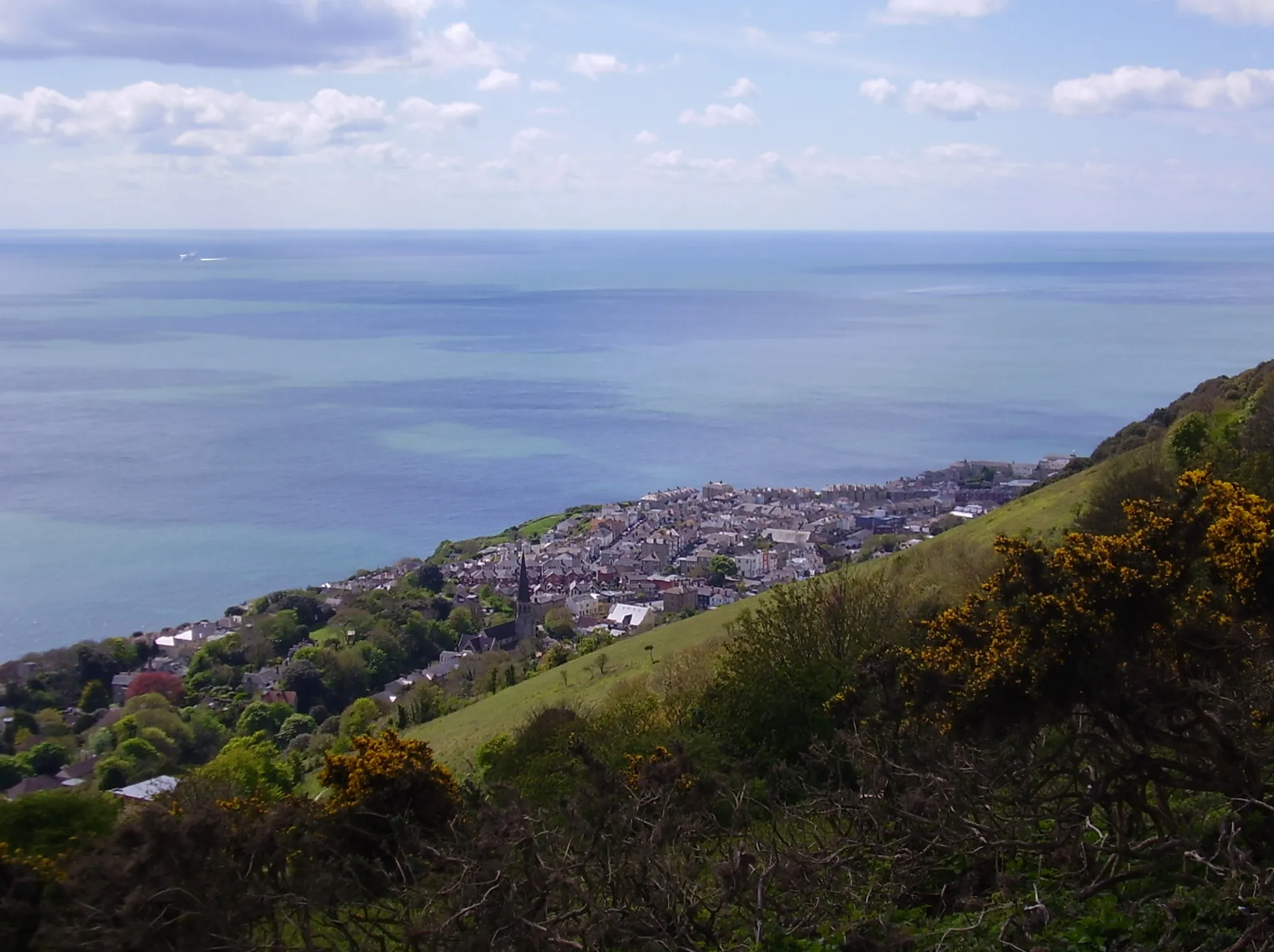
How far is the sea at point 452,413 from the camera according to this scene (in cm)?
4353

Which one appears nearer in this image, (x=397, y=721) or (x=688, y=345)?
(x=397, y=721)

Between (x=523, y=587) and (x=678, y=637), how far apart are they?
12.8 meters

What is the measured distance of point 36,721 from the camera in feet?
84.3

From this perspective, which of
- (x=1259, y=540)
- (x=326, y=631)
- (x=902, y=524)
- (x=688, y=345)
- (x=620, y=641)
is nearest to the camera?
(x=1259, y=540)

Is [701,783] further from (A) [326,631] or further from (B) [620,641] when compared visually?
(A) [326,631]

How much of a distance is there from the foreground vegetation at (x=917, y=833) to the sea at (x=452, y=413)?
30258mm

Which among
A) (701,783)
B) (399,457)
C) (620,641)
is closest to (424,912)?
(701,783)

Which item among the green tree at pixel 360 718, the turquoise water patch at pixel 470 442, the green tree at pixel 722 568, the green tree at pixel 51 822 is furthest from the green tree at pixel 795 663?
the turquoise water patch at pixel 470 442

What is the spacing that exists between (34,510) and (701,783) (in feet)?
154

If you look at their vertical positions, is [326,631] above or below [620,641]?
below

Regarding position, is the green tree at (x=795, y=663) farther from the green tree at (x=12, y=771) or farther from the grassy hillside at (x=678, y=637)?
the green tree at (x=12, y=771)

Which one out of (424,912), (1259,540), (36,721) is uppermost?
(1259,540)

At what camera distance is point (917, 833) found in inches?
252

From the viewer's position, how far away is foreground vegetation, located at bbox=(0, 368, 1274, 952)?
5539 mm
